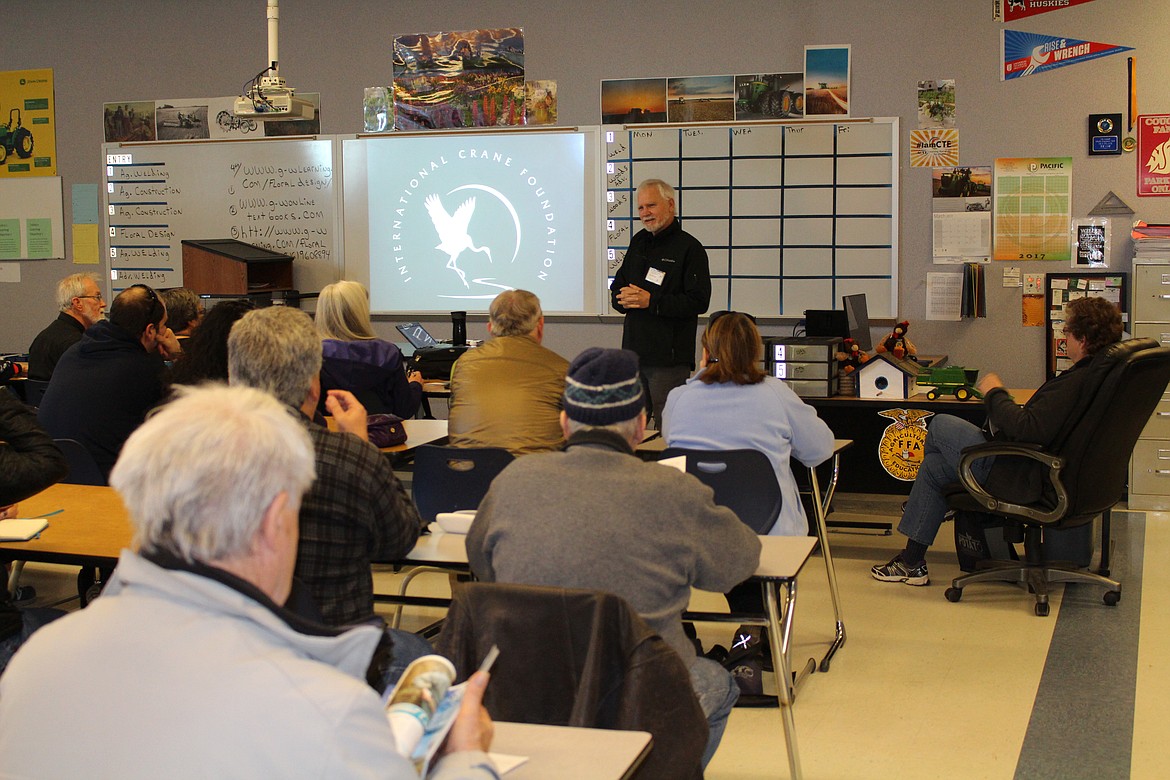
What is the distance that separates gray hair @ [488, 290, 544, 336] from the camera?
3.77 m

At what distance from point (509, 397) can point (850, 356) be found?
2.32m

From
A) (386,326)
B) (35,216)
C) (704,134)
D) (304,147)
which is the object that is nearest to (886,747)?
(704,134)

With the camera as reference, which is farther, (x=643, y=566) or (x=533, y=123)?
(x=533, y=123)

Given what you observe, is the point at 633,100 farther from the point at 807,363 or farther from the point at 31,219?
the point at 31,219

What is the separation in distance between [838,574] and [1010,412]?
102 centimetres

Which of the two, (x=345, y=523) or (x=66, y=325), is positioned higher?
(x=66, y=325)

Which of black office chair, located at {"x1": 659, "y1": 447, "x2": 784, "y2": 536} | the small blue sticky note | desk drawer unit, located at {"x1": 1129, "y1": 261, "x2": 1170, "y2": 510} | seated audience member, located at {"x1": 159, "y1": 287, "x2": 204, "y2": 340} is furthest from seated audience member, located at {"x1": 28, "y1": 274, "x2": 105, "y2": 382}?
desk drawer unit, located at {"x1": 1129, "y1": 261, "x2": 1170, "y2": 510}

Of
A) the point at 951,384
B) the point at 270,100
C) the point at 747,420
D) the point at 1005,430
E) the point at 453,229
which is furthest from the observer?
the point at 453,229

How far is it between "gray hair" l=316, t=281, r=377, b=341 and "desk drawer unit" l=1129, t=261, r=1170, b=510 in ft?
13.0

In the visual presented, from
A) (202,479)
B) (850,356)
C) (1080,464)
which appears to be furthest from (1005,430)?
(202,479)

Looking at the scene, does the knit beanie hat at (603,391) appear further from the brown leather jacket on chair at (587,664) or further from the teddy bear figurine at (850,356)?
the teddy bear figurine at (850,356)

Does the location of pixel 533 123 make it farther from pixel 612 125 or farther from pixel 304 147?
pixel 304 147

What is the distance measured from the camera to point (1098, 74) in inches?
244

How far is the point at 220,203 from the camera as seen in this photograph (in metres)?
7.47
